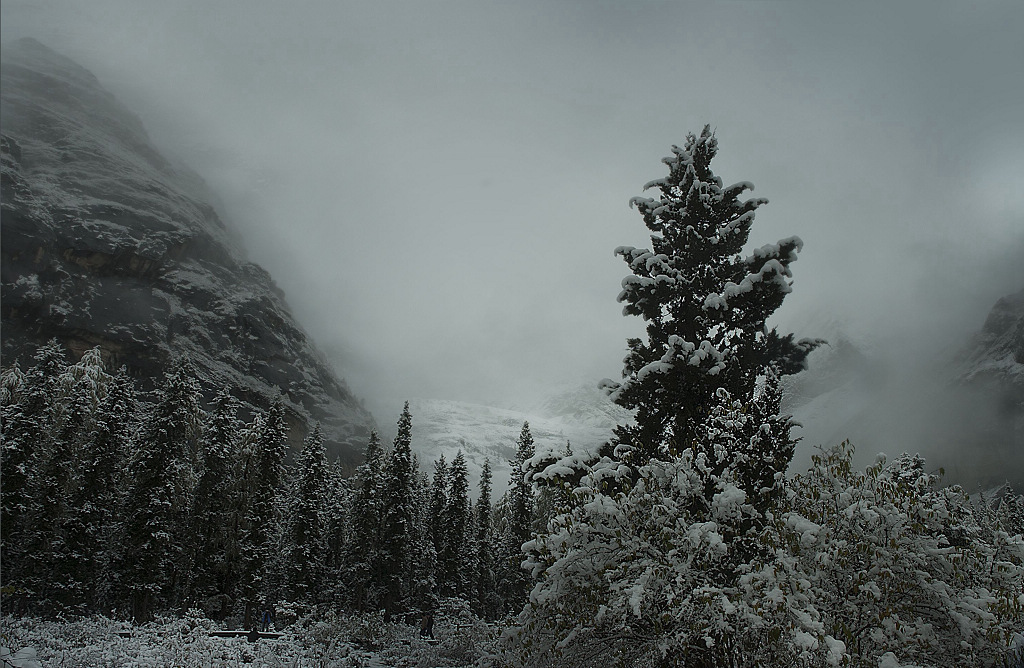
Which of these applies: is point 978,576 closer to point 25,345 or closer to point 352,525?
point 352,525

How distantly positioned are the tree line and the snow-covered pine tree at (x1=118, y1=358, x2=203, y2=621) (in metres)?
0.08

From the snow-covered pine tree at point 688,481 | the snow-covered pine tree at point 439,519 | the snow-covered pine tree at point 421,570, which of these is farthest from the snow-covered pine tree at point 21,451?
the snow-covered pine tree at point 439,519

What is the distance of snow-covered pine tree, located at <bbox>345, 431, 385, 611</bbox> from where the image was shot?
44.2m

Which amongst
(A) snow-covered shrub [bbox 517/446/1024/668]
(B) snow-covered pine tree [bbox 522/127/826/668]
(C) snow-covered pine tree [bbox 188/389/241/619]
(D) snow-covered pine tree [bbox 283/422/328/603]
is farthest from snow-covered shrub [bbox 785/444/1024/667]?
(D) snow-covered pine tree [bbox 283/422/328/603]

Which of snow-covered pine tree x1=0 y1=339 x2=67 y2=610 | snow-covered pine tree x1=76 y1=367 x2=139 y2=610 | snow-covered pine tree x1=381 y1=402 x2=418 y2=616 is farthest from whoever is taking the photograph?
snow-covered pine tree x1=381 y1=402 x2=418 y2=616

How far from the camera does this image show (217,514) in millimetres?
36375

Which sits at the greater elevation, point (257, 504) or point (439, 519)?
point (439, 519)

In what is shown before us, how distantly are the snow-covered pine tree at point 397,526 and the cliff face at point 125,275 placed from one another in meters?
83.4

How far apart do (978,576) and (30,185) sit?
16799 cm

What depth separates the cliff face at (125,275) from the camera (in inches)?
4373

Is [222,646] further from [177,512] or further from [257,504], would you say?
[177,512]

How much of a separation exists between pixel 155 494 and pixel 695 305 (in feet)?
105

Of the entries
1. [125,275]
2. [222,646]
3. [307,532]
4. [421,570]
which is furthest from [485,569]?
[125,275]

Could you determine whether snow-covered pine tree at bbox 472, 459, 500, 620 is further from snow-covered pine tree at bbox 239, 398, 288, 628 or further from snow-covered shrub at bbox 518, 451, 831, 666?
snow-covered shrub at bbox 518, 451, 831, 666
